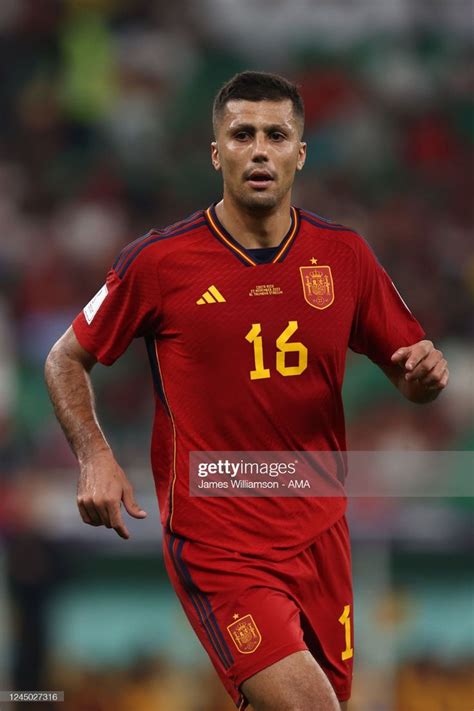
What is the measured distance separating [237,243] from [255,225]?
0.09 meters

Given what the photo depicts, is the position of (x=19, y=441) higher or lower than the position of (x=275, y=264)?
lower

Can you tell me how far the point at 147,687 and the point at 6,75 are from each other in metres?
6.61

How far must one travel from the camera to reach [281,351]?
4312 millimetres

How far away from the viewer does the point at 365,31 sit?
12453 mm

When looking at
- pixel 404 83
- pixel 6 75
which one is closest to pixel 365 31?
pixel 404 83

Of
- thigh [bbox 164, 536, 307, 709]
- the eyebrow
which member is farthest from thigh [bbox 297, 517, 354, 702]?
the eyebrow

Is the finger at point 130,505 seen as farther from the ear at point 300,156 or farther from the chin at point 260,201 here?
the ear at point 300,156

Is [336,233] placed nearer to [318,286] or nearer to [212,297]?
[318,286]

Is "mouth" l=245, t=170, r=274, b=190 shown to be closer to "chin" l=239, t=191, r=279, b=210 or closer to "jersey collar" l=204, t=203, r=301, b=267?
"chin" l=239, t=191, r=279, b=210

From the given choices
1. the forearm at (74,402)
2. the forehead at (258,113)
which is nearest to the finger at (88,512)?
the forearm at (74,402)

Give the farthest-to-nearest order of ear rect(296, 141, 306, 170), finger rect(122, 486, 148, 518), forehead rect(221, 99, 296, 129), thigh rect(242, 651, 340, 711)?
ear rect(296, 141, 306, 170) → forehead rect(221, 99, 296, 129) → finger rect(122, 486, 148, 518) → thigh rect(242, 651, 340, 711)

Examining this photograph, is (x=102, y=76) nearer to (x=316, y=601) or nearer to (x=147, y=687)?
(x=147, y=687)

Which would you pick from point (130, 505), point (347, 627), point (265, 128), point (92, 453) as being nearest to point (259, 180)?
point (265, 128)

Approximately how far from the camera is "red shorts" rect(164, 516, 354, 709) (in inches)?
158
